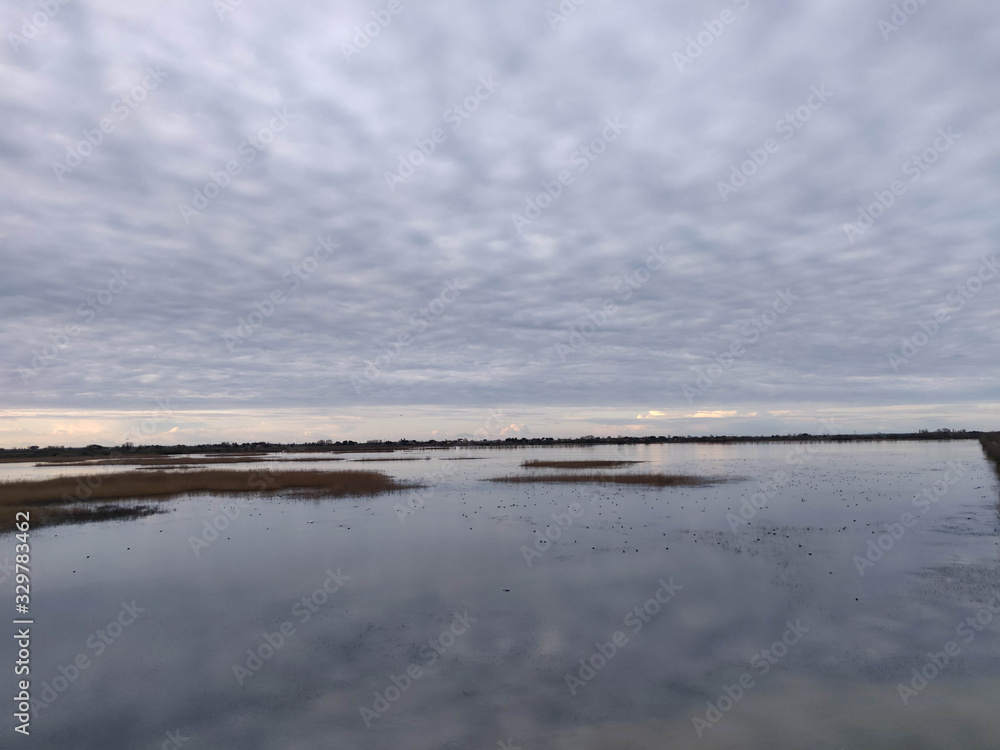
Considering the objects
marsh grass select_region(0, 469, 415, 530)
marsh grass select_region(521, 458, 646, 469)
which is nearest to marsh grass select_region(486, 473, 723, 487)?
marsh grass select_region(0, 469, 415, 530)

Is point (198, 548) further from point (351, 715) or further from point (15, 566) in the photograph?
point (351, 715)

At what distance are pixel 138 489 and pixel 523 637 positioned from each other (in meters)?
44.7

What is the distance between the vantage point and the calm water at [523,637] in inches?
384

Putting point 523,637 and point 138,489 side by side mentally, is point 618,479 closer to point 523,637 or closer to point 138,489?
point 138,489

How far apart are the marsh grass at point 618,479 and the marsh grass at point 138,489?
11280mm

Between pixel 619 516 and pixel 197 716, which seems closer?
pixel 197 716

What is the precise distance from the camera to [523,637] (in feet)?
44.7

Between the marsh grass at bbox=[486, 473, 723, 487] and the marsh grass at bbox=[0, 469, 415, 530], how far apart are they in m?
11.3

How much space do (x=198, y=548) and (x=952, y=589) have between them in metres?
25.9

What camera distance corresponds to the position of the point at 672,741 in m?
9.17

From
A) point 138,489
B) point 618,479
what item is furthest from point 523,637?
point 138,489

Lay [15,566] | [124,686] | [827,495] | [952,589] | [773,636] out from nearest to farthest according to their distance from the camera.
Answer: [124,686] → [773,636] → [952,589] → [15,566] → [827,495]

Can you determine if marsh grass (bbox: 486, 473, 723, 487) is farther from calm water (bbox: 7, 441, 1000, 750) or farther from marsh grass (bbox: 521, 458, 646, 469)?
calm water (bbox: 7, 441, 1000, 750)

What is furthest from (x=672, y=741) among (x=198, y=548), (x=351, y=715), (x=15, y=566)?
(x=15, y=566)
